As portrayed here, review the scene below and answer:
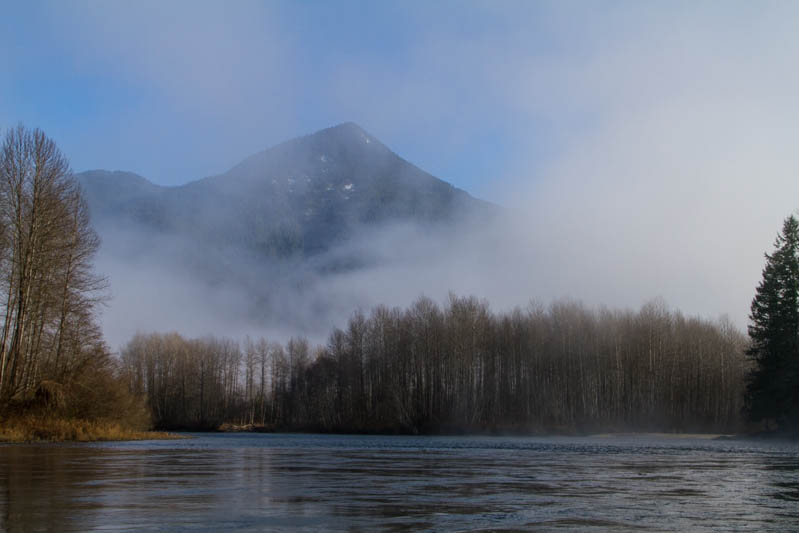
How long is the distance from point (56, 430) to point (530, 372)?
68185mm

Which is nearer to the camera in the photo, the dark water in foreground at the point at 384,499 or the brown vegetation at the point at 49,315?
the dark water in foreground at the point at 384,499

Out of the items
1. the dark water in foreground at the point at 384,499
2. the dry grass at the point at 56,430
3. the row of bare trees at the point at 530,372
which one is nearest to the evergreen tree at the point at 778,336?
the row of bare trees at the point at 530,372

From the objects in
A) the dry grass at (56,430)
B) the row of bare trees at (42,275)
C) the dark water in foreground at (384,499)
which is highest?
the row of bare trees at (42,275)

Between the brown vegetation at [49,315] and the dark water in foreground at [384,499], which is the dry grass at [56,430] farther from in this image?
the dark water in foreground at [384,499]

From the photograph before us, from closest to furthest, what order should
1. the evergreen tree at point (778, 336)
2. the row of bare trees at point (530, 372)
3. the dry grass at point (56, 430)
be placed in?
the dry grass at point (56, 430)
the evergreen tree at point (778, 336)
the row of bare trees at point (530, 372)

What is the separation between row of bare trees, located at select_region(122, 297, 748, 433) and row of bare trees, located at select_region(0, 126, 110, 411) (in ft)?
182

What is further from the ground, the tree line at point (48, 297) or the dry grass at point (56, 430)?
the tree line at point (48, 297)

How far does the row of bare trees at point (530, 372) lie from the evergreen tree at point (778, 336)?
63.8ft

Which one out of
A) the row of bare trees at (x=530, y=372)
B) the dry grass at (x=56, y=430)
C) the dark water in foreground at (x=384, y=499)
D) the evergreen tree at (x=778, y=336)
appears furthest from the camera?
the row of bare trees at (x=530, y=372)

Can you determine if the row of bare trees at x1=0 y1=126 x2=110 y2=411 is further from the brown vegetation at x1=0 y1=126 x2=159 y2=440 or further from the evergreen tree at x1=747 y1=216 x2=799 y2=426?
the evergreen tree at x1=747 y1=216 x2=799 y2=426

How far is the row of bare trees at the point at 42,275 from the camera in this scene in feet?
138

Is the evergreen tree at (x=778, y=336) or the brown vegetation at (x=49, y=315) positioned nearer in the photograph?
the brown vegetation at (x=49, y=315)

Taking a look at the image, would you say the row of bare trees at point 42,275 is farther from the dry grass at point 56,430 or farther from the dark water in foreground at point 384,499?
the dark water in foreground at point 384,499

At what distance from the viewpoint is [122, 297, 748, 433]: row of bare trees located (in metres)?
94.1
